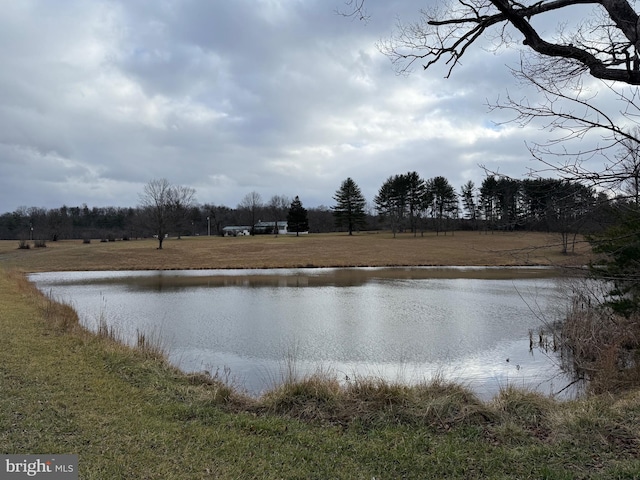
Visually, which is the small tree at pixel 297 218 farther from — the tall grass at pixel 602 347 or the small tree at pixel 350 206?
the tall grass at pixel 602 347

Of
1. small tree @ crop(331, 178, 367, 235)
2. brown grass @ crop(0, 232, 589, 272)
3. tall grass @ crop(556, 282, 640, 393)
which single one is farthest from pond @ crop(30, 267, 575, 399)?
small tree @ crop(331, 178, 367, 235)

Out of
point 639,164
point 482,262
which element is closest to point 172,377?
point 639,164

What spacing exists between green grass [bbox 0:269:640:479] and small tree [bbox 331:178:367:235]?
7257cm

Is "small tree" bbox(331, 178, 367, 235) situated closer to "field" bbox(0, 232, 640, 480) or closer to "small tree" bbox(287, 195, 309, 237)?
"small tree" bbox(287, 195, 309, 237)

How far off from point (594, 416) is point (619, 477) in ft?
4.58

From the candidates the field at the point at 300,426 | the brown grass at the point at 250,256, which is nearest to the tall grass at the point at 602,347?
the field at the point at 300,426

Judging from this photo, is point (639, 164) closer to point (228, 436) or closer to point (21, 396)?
point (228, 436)

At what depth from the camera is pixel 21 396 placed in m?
5.36

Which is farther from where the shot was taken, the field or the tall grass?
the tall grass

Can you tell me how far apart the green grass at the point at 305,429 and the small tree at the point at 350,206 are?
7257cm

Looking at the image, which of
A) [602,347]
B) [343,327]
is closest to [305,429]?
[602,347]

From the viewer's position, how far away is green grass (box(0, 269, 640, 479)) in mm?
3727

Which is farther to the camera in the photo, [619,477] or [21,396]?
[21,396]

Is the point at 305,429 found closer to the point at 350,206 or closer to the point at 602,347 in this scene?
the point at 602,347
